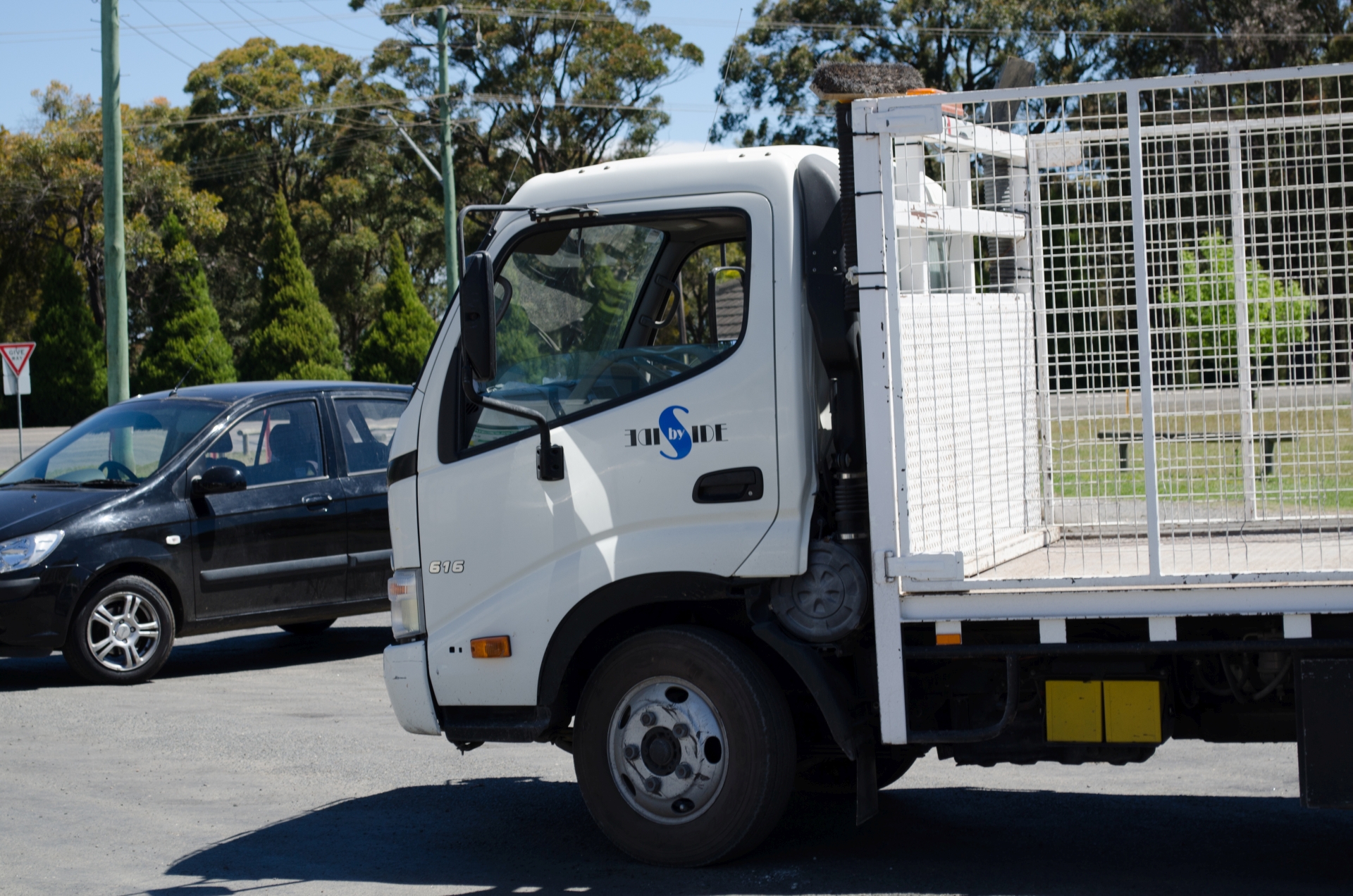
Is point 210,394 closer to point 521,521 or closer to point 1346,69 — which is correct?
point 521,521

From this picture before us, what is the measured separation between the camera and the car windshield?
956 centimetres

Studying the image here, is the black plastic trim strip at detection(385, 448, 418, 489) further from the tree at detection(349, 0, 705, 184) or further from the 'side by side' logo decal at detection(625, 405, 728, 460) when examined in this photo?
the tree at detection(349, 0, 705, 184)

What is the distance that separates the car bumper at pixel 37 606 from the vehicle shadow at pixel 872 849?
3.39 metres

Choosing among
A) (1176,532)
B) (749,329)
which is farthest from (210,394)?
(1176,532)

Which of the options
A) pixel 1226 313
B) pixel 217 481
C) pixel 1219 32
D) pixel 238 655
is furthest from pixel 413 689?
pixel 1219 32

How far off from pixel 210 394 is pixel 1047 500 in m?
6.45

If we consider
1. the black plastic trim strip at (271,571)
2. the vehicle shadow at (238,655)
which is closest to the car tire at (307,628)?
the vehicle shadow at (238,655)

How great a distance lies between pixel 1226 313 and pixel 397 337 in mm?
39207

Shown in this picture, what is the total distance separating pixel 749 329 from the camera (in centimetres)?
505

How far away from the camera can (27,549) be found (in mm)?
8836

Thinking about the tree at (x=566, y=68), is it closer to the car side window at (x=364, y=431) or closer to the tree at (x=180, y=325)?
the tree at (x=180, y=325)

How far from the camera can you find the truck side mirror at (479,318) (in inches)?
194

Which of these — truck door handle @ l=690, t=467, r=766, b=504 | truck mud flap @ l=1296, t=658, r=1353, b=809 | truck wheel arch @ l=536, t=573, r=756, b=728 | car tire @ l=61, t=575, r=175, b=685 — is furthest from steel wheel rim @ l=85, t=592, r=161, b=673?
truck mud flap @ l=1296, t=658, r=1353, b=809

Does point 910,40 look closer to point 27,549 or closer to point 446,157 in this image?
point 446,157
